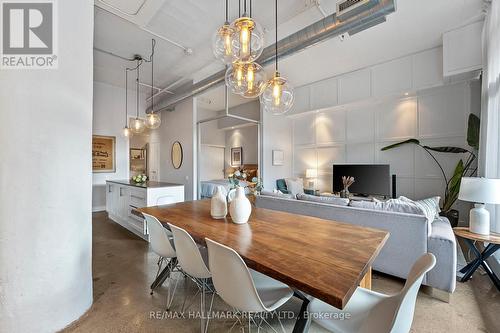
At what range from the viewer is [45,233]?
61.7 inches

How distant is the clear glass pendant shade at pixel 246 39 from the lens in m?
1.74

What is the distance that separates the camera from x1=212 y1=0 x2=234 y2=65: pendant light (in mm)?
1859

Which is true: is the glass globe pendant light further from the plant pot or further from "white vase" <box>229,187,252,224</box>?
the plant pot

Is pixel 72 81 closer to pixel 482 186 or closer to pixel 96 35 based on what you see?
pixel 96 35

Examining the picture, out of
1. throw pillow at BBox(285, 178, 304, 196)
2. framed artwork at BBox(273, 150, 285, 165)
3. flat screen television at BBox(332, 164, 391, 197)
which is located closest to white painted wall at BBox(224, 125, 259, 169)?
framed artwork at BBox(273, 150, 285, 165)

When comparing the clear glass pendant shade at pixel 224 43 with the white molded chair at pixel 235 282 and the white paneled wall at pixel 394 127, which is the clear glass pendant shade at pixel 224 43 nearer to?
the white molded chair at pixel 235 282

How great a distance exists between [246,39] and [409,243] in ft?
8.05

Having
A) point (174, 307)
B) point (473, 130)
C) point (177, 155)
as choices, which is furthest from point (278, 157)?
point (174, 307)

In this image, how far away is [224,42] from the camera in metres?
1.91

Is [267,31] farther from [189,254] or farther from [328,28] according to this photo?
[189,254]

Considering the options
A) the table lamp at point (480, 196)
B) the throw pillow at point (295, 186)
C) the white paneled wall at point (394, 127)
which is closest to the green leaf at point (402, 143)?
the white paneled wall at point (394, 127)

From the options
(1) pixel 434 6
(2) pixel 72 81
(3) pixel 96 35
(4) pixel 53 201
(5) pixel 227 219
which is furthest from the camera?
(3) pixel 96 35

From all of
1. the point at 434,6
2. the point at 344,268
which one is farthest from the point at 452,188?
the point at 344,268

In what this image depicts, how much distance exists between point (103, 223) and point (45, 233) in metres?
3.57
